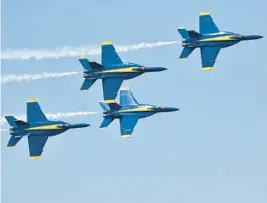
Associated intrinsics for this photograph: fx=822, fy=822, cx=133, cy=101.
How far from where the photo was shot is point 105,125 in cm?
12225

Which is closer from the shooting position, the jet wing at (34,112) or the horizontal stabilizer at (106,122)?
the horizontal stabilizer at (106,122)

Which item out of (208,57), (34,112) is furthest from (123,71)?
(34,112)

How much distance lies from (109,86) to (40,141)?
43.6 ft

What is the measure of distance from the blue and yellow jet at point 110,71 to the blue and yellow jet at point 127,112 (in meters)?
1.85

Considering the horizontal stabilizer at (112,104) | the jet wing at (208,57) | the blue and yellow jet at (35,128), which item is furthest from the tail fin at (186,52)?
the blue and yellow jet at (35,128)

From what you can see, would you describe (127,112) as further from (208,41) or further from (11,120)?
(11,120)

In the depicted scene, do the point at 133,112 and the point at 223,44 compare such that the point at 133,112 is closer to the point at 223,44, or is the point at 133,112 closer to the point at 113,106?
the point at 113,106

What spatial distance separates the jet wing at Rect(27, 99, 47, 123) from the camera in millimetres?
122750

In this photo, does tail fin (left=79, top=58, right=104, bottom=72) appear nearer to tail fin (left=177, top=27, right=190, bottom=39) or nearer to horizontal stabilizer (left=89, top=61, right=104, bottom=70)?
horizontal stabilizer (left=89, top=61, right=104, bottom=70)

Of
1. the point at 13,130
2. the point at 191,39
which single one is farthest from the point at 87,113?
the point at 191,39

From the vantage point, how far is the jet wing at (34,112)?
123 m

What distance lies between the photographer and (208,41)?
12369 centimetres

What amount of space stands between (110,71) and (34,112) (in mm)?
13048

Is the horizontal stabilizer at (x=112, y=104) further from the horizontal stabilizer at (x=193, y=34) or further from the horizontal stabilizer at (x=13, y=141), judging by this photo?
the horizontal stabilizer at (x=193, y=34)
